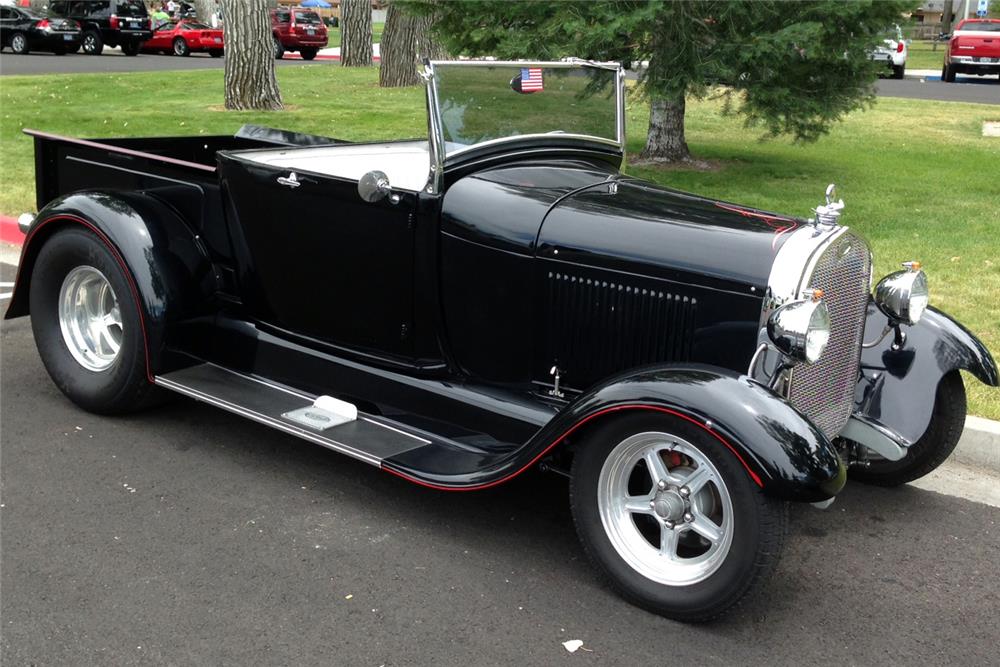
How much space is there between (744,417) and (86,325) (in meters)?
3.30

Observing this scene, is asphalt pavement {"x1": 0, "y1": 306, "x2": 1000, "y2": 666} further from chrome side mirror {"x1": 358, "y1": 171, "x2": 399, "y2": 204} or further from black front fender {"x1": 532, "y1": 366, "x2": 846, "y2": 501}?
chrome side mirror {"x1": 358, "y1": 171, "x2": 399, "y2": 204}

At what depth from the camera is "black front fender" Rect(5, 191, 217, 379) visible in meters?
4.37

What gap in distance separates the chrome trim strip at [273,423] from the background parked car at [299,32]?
27136 millimetres

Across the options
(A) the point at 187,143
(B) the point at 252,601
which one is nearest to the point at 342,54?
(A) the point at 187,143

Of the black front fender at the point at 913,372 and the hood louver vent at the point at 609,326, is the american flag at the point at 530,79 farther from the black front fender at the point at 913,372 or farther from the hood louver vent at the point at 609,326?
the black front fender at the point at 913,372

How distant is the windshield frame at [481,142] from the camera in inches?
153

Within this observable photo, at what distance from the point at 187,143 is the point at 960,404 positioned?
4090mm

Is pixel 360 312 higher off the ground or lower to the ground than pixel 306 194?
lower

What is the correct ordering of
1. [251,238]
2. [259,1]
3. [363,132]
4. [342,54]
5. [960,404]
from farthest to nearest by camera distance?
[342,54] < [259,1] < [363,132] < [251,238] < [960,404]

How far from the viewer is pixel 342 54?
23078 millimetres

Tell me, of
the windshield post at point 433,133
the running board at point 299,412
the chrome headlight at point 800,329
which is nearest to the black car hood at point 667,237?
the chrome headlight at point 800,329

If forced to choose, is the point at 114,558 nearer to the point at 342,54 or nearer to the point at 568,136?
the point at 568,136

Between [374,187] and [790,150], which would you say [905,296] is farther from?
[790,150]

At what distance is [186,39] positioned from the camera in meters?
30.2
